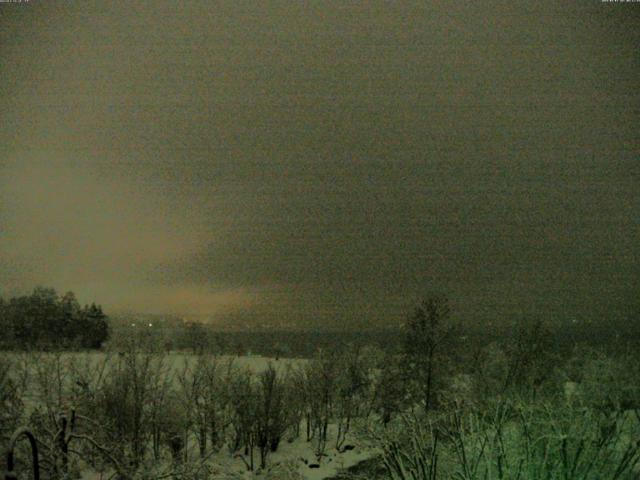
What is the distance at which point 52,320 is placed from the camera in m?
61.5

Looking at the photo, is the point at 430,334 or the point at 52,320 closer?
the point at 430,334

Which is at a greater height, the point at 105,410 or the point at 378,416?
the point at 105,410

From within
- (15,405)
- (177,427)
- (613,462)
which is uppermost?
(613,462)

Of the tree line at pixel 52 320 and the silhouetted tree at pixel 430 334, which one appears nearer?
the silhouetted tree at pixel 430 334

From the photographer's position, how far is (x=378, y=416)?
39.4m

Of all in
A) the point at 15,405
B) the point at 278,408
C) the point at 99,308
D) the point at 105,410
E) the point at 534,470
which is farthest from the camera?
the point at 99,308

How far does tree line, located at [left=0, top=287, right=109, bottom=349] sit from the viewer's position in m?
55.2

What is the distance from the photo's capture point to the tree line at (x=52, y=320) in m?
55.2

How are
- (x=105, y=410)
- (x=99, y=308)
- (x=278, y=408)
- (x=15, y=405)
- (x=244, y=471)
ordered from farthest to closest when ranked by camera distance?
(x=99, y=308)
(x=278, y=408)
(x=244, y=471)
(x=105, y=410)
(x=15, y=405)

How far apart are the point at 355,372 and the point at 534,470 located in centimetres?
3058

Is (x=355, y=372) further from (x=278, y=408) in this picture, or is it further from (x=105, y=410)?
(x=105, y=410)

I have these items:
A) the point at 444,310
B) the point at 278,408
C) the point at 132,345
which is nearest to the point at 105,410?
the point at 132,345

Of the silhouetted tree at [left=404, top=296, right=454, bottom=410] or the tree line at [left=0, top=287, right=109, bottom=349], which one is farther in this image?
the tree line at [left=0, top=287, right=109, bottom=349]

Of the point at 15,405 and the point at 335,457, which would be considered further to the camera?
the point at 335,457
